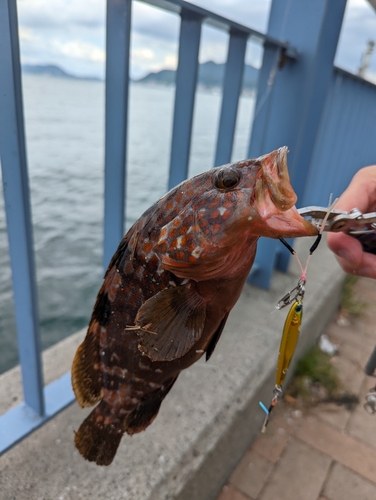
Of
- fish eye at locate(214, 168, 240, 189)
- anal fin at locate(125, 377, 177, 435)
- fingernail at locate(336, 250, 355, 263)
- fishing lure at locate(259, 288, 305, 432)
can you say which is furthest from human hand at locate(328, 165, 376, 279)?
anal fin at locate(125, 377, 177, 435)

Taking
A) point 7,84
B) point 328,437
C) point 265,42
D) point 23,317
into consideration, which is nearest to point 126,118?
point 7,84

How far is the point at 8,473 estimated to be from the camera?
1.54 meters

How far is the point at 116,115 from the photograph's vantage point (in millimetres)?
1586

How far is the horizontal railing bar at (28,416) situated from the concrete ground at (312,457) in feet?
3.19

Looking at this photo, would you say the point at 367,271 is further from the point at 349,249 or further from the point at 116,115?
the point at 116,115

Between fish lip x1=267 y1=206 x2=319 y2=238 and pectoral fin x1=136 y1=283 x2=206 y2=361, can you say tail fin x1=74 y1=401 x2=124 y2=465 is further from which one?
fish lip x1=267 y1=206 x2=319 y2=238

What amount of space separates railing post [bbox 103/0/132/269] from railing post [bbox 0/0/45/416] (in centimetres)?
46

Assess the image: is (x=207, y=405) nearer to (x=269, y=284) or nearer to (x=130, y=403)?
(x=130, y=403)

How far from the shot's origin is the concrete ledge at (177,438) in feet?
5.04

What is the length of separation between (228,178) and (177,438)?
140 centimetres

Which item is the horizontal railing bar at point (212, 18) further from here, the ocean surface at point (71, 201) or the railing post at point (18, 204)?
the ocean surface at point (71, 201)

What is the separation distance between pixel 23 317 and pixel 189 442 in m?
0.91

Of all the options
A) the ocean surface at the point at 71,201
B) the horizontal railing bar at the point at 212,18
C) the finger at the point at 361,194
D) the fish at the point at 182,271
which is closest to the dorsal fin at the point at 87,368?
the fish at the point at 182,271

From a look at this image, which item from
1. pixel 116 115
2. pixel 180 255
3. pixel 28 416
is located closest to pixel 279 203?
pixel 180 255
